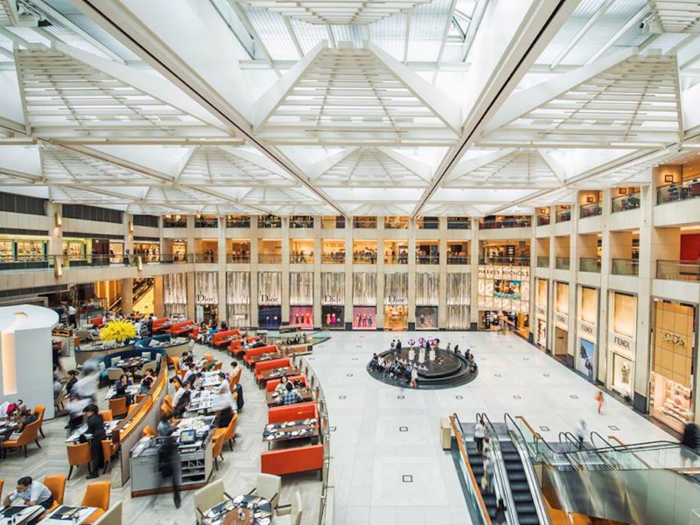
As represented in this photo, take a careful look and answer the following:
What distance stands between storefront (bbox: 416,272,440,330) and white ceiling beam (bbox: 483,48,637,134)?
18.9 meters

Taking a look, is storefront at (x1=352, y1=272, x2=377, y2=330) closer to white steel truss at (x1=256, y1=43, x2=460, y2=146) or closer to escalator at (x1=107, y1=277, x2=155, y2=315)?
escalator at (x1=107, y1=277, x2=155, y2=315)

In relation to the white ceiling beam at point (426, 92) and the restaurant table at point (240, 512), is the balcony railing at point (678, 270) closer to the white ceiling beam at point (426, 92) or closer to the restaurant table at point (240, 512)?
the white ceiling beam at point (426, 92)

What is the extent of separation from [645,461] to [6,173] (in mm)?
19292

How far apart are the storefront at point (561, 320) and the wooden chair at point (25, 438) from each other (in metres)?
21.2

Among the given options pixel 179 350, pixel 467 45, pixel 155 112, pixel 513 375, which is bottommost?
pixel 513 375

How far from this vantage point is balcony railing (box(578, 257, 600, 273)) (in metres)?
15.9

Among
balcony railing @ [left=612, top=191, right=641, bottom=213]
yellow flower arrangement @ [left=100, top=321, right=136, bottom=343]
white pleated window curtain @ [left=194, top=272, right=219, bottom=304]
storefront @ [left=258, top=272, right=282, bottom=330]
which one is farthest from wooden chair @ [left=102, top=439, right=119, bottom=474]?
white pleated window curtain @ [left=194, top=272, right=219, bottom=304]

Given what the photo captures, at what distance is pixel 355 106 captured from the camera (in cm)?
602

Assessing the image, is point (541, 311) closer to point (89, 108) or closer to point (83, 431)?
point (83, 431)

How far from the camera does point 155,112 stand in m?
6.30

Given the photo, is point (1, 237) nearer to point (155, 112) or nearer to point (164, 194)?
point (164, 194)

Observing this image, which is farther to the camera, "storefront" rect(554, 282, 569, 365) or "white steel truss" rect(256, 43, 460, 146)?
Answer: "storefront" rect(554, 282, 569, 365)

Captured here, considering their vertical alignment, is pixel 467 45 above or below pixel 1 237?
above

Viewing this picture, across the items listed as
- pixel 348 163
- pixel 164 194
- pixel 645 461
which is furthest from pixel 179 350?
pixel 645 461
